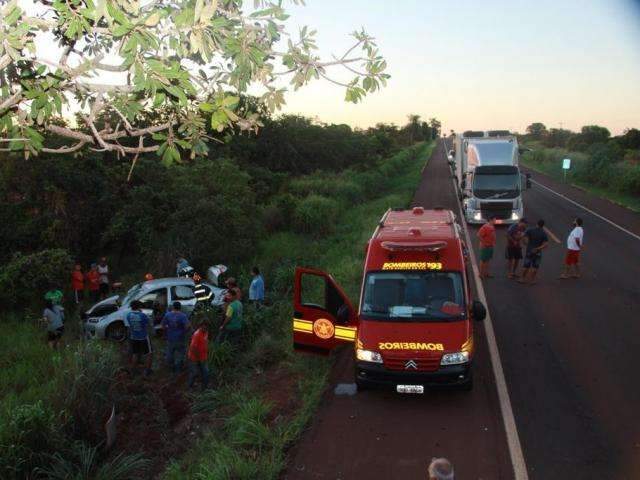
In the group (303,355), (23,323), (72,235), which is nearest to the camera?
(303,355)

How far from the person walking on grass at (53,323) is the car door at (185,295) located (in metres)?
Result: 2.50

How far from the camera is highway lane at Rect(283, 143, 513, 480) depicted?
644cm

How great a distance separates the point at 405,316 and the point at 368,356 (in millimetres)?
862

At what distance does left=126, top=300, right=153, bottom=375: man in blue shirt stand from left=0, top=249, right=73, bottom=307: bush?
20.2 ft

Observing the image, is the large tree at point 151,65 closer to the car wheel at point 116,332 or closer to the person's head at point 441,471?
the person's head at point 441,471

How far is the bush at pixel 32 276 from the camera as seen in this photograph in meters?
15.2

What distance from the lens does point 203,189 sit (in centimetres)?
1848

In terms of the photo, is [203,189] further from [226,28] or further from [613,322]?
[226,28]

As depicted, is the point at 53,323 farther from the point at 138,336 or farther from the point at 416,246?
the point at 416,246

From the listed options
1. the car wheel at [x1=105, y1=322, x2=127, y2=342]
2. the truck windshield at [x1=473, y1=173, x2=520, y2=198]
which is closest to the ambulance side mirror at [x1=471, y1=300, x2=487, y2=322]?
the car wheel at [x1=105, y1=322, x2=127, y2=342]

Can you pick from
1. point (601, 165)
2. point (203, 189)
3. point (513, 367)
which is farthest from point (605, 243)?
point (601, 165)

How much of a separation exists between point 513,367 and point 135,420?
20.0ft

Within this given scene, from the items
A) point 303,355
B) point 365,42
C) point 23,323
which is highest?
point 365,42

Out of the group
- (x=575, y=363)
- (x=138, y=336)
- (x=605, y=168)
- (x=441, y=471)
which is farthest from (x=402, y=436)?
(x=605, y=168)
